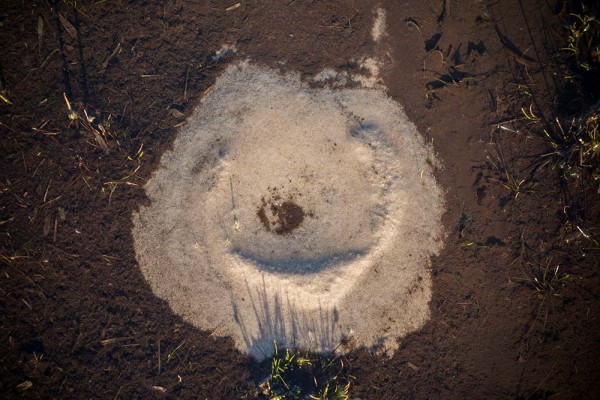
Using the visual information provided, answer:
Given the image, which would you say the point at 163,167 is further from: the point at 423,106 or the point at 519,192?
the point at 519,192

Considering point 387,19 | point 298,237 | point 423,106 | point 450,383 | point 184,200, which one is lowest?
point 450,383

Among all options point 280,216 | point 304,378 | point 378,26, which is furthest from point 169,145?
point 304,378

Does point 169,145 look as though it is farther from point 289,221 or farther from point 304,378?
point 304,378

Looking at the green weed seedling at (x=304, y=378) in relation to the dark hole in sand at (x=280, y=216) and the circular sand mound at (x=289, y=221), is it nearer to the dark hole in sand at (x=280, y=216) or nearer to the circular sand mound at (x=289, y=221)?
the circular sand mound at (x=289, y=221)

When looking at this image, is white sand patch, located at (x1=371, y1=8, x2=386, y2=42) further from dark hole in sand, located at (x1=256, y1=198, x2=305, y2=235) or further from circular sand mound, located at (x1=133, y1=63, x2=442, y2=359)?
dark hole in sand, located at (x1=256, y1=198, x2=305, y2=235)

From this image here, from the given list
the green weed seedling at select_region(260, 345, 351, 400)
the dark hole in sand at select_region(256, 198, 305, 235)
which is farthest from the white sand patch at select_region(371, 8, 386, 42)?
the green weed seedling at select_region(260, 345, 351, 400)

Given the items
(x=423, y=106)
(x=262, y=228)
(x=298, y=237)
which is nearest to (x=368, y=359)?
(x=298, y=237)

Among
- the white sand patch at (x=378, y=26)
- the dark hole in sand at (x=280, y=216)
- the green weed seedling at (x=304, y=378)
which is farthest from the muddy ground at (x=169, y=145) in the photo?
the dark hole in sand at (x=280, y=216)
